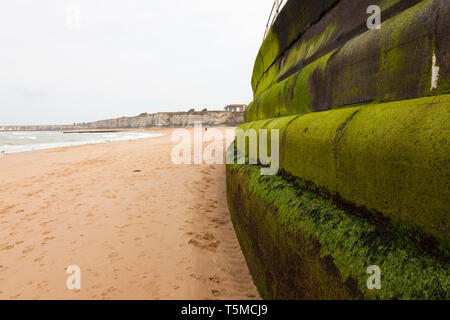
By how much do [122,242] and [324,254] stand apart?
2.72 meters

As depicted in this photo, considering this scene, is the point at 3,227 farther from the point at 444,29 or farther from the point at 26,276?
the point at 444,29

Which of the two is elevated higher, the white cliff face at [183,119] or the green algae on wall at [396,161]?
the white cliff face at [183,119]

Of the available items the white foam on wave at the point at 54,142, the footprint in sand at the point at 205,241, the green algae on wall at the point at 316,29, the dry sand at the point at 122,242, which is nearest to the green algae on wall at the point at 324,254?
the dry sand at the point at 122,242

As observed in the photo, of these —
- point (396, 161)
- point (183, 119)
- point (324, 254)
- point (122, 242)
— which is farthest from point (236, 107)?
point (396, 161)

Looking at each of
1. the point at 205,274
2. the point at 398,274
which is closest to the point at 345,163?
the point at 398,274

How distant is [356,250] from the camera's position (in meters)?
0.95

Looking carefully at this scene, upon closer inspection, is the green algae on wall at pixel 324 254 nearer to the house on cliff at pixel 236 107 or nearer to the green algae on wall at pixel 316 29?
the green algae on wall at pixel 316 29

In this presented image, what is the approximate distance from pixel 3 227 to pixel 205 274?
3.47 m

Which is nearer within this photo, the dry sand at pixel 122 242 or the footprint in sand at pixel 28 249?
the dry sand at pixel 122 242

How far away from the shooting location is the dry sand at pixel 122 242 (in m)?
2.19

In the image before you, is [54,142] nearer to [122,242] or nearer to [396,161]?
[122,242]

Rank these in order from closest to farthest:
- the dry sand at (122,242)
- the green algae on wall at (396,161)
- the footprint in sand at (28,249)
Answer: the green algae on wall at (396,161) < the dry sand at (122,242) < the footprint in sand at (28,249)

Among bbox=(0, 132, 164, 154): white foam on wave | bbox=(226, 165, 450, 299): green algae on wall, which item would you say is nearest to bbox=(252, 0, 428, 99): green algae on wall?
bbox=(226, 165, 450, 299): green algae on wall

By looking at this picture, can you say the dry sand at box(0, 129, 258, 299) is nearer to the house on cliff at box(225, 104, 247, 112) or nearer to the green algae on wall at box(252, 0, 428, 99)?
the green algae on wall at box(252, 0, 428, 99)
